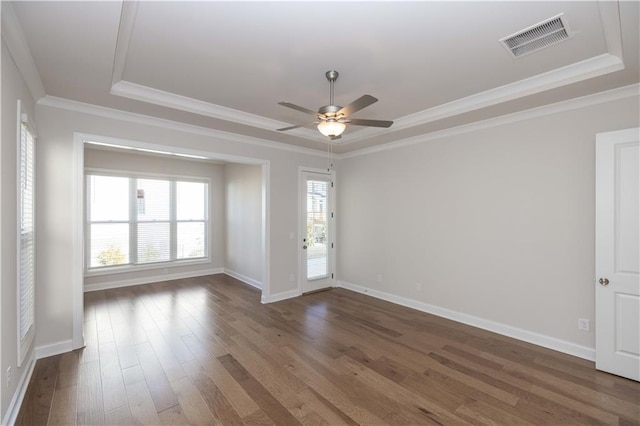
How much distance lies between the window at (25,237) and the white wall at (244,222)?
3.34 metres

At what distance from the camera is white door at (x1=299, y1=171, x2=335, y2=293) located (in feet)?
18.2

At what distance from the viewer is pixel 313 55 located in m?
2.54

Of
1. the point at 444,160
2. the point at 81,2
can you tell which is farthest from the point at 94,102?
the point at 444,160

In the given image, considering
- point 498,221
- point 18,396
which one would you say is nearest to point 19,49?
point 18,396

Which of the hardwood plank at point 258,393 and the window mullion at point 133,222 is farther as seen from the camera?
the window mullion at point 133,222

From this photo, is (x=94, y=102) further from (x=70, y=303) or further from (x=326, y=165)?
(x=326, y=165)

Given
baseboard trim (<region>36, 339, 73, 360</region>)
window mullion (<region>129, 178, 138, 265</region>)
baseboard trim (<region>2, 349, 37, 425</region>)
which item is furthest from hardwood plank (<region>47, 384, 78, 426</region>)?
window mullion (<region>129, 178, 138, 265</region>)

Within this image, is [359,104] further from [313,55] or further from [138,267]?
[138,267]

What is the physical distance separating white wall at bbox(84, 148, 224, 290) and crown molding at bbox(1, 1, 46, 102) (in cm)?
305

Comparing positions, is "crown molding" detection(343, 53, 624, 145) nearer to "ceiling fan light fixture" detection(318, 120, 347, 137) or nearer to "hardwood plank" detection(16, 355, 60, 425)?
"ceiling fan light fixture" detection(318, 120, 347, 137)

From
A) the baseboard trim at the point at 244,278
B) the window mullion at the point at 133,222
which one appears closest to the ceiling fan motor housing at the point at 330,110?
the baseboard trim at the point at 244,278

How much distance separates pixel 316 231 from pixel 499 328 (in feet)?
10.9

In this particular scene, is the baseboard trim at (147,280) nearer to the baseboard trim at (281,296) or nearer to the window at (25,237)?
the baseboard trim at (281,296)

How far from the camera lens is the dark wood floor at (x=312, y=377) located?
228 cm
